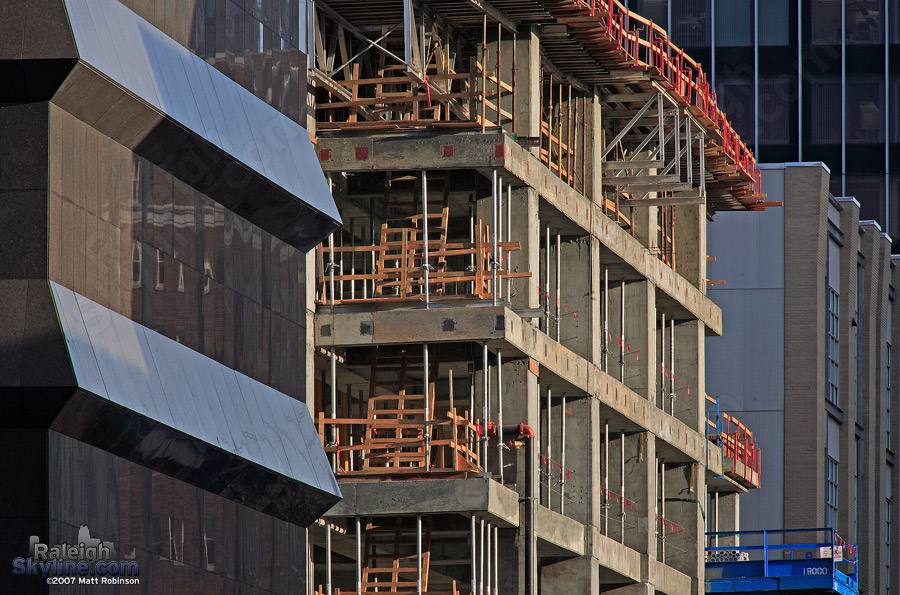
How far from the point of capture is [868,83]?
276ft

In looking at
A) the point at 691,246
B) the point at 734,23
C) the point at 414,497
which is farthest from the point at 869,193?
the point at 414,497

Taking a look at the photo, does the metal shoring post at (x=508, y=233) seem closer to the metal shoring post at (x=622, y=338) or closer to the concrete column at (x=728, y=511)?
the metal shoring post at (x=622, y=338)

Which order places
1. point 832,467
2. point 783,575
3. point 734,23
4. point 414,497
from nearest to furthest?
1. point 414,497
2. point 783,575
3. point 832,467
4. point 734,23

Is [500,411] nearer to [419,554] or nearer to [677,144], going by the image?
[419,554]

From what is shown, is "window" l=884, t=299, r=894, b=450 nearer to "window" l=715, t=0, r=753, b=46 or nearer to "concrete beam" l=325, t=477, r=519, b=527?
"window" l=715, t=0, r=753, b=46

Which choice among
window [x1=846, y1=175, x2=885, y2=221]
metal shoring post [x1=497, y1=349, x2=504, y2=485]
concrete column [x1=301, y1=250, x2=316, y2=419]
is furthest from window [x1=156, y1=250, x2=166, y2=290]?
window [x1=846, y1=175, x2=885, y2=221]

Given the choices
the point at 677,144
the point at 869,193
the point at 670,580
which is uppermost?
the point at 869,193

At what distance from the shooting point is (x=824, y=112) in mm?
83625

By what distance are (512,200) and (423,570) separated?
7.85 m

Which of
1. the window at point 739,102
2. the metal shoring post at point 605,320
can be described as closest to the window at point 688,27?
the window at point 739,102

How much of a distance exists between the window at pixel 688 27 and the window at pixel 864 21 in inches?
247

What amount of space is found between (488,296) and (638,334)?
11.6m

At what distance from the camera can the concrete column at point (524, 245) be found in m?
39.2

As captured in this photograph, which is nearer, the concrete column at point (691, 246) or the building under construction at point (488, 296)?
the building under construction at point (488, 296)
